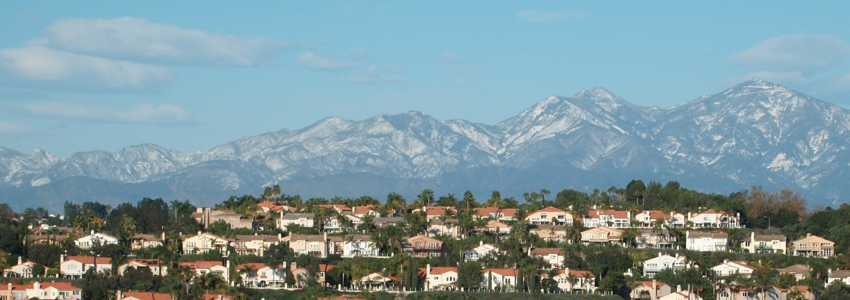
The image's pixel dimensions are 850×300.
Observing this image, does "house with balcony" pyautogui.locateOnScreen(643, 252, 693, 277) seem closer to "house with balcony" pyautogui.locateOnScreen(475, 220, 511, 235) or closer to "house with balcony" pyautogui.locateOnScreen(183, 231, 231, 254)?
"house with balcony" pyautogui.locateOnScreen(475, 220, 511, 235)

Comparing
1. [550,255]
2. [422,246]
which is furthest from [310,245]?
[550,255]

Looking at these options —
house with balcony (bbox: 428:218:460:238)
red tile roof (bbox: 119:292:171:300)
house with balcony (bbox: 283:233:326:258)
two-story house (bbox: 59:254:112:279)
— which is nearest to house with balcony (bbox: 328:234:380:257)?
house with balcony (bbox: 283:233:326:258)

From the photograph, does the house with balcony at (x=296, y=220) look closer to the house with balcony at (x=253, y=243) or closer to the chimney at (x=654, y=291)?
the house with balcony at (x=253, y=243)

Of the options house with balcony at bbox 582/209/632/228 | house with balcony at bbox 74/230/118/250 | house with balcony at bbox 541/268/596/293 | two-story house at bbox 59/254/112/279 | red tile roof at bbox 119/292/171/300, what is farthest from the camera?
house with balcony at bbox 582/209/632/228

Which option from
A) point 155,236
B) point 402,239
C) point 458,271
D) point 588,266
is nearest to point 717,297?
point 588,266

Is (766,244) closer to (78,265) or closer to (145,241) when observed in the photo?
(145,241)

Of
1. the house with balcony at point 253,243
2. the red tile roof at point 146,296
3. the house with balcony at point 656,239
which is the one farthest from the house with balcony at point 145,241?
the house with balcony at point 656,239

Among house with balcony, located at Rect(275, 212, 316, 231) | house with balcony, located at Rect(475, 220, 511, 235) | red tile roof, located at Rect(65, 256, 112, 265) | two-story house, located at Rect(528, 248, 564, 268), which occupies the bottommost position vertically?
red tile roof, located at Rect(65, 256, 112, 265)
